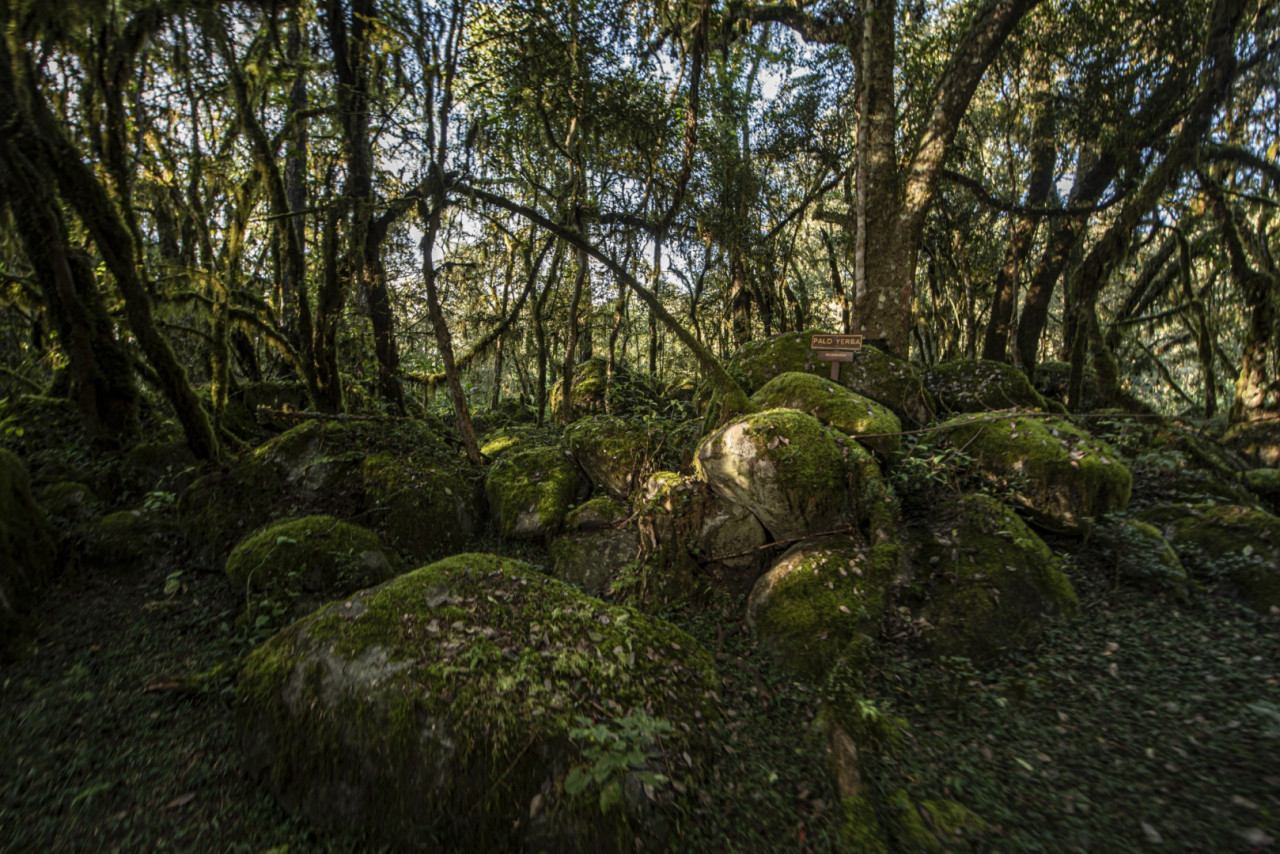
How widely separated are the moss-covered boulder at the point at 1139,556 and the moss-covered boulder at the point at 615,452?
4332mm

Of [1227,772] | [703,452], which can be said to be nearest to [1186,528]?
[1227,772]

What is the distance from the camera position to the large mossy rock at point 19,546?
12.7ft

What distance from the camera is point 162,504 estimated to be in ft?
17.5

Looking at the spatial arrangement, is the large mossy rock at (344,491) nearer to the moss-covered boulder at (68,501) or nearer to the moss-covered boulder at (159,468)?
the moss-covered boulder at (159,468)

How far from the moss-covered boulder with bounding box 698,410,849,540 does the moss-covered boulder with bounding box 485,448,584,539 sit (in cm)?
216

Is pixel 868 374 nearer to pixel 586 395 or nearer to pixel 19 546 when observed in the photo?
pixel 586 395

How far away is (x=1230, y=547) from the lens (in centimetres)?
447

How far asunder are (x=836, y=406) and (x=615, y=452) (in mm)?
2652

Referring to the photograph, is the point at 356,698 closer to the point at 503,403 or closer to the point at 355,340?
the point at 355,340

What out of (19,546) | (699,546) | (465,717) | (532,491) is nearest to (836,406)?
(699,546)

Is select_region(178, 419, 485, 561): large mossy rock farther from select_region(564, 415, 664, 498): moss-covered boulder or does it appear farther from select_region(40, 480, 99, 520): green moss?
select_region(564, 415, 664, 498): moss-covered boulder

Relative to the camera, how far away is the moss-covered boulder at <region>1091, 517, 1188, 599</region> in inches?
168

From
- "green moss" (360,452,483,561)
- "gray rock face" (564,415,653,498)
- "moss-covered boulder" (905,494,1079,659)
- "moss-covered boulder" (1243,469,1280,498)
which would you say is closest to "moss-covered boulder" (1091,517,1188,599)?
"moss-covered boulder" (905,494,1079,659)

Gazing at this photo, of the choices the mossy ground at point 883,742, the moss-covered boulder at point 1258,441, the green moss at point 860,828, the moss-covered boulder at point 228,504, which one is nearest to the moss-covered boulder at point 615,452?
the mossy ground at point 883,742
